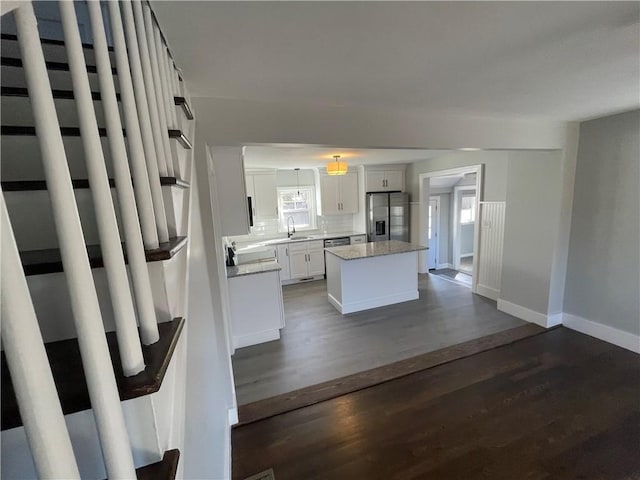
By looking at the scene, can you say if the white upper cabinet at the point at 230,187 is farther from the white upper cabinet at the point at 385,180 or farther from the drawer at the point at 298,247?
the white upper cabinet at the point at 385,180

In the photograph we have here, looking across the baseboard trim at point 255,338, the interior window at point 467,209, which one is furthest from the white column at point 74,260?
the interior window at point 467,209

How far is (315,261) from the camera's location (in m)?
5.77

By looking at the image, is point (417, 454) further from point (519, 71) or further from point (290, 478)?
point (519, 71)

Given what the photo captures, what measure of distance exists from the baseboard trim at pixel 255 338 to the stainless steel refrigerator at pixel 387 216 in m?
3.24

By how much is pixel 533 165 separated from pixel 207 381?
4.02 metres

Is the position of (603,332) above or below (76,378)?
below

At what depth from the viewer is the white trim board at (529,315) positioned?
335 cm

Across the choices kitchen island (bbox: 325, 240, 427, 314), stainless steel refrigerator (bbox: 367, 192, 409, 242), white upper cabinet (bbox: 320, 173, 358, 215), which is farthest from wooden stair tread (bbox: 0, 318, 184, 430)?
stainless steel refrigerator (bbox: 367, 192, 409, 242)

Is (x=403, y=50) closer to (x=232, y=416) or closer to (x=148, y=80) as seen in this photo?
(x=148, y=80)

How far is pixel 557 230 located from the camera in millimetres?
3162

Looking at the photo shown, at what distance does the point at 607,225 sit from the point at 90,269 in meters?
4.21

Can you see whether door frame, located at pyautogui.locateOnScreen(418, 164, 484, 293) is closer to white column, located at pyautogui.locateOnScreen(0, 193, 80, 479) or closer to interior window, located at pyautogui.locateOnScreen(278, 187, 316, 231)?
interior window, located at pyautogui.locateOnScreen(278, 187, 316, 231)

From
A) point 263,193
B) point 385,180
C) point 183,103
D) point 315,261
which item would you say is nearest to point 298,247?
point 315,261

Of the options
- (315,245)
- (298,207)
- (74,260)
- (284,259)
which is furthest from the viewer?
(298,207)
